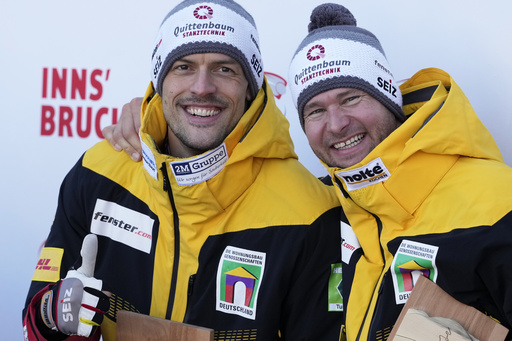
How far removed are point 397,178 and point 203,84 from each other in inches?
28.9

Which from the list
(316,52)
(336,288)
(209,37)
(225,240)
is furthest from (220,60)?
(336,288)

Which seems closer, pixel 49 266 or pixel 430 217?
pixel 430 217

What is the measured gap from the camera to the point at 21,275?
2.91m

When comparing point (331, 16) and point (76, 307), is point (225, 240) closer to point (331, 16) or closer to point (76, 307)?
point (76, 307)

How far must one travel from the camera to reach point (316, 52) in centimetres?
212

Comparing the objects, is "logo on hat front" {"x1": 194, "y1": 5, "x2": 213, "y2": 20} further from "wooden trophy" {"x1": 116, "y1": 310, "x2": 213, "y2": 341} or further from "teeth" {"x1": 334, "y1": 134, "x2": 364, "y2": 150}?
"wooden trophy" {"x1": 116, "y1": 310, "x2": 213, "y2": 341}

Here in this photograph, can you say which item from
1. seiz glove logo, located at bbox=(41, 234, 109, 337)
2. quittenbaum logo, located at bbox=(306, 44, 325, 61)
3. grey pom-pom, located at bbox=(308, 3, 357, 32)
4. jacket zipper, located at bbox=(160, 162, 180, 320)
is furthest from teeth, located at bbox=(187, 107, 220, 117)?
seiz glove logo, located at bbox=(41, 234, 109, 337)

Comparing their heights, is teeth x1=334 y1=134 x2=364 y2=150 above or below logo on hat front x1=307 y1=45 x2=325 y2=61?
below

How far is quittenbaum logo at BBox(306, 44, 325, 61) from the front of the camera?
2102mm

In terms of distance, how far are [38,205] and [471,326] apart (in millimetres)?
1965

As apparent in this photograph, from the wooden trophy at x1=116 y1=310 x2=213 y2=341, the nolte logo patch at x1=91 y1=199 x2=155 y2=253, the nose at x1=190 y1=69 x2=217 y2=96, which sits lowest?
the wooden trophy at x1=116 y1=310 x2=213 y2=341

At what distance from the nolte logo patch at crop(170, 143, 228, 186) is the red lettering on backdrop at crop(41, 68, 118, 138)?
95 cm

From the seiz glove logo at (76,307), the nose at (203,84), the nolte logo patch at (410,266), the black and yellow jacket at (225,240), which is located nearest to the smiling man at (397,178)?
the nolte logo patch at (410,266)

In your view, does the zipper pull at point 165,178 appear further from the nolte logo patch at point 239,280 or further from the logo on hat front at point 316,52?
the logo on hat front at point 316,52
